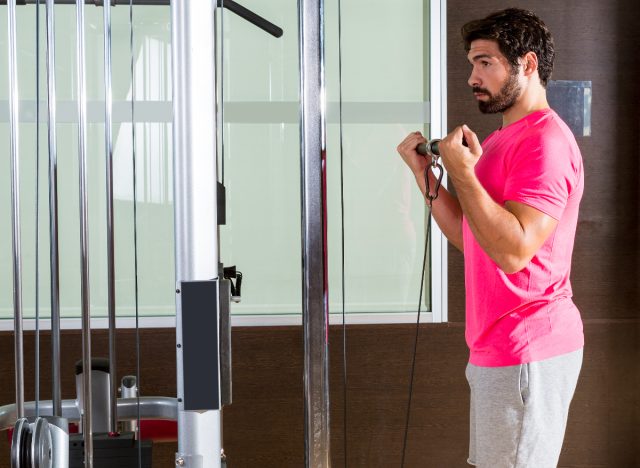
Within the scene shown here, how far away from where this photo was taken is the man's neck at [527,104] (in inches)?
60.4

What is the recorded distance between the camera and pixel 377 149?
2611 mm

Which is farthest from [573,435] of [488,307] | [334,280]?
[488,307]

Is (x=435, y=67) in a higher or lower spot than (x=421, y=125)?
higher

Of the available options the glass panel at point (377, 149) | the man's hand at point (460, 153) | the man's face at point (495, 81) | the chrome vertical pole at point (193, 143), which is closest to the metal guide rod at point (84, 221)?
the chrome vertical pole at point (193, 143)

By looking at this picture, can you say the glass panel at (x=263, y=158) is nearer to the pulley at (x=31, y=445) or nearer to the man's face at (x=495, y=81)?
the man's face at (x=495, y=81)

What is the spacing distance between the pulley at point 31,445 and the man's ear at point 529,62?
3.62 feet

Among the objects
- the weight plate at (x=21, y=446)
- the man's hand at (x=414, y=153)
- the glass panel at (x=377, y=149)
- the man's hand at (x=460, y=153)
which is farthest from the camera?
the glass panel at (x=377, y=149)

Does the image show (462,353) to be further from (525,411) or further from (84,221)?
(84,221)

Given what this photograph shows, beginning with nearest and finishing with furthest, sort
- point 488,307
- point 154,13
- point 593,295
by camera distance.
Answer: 1. point 488,307
2. point 154,13
3. point 593,295

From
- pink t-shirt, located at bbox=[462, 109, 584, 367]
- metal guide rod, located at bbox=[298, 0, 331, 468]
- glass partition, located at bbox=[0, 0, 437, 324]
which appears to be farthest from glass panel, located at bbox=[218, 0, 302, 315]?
metal guide rod, located at bbox=[298, 0, 331, 468]

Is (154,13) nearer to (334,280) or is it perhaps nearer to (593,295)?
(334,280)

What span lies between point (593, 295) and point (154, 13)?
1731 millimetres

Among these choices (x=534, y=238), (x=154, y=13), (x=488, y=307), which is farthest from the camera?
(x=154, y=13)

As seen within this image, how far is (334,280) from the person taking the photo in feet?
8.48
